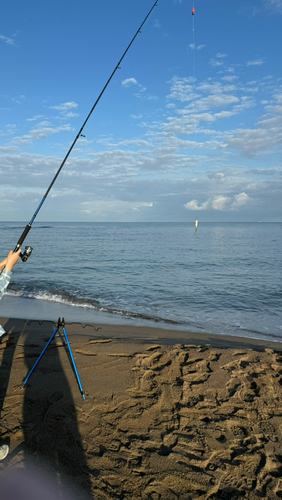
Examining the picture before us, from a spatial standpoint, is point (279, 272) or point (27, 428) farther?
point (279, 272)

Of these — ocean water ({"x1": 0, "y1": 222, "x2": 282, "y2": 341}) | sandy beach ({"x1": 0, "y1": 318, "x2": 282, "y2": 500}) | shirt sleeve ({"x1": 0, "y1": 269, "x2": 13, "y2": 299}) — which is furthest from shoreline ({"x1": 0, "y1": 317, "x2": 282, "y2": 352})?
shirt sleeve ({"x1": 0, "y1": 269, "x2": 13, "y2": 299})

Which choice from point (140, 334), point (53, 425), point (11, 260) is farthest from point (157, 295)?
point (11, 260)

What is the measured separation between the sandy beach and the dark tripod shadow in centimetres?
1

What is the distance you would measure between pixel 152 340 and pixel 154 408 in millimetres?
2845

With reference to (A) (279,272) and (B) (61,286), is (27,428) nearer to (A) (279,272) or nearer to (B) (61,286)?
(B) (61,286)

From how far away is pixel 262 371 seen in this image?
4.95 m

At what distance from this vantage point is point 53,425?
3.53 m

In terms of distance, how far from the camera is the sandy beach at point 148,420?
2.87 meters

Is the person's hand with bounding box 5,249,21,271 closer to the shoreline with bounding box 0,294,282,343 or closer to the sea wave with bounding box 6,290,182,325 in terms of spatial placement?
the shoreline with bounding box 0,294,282,343

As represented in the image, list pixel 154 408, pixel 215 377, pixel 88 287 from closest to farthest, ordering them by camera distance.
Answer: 1. pixel 154 408
2. pixel 215 377
3. pixel 88 287

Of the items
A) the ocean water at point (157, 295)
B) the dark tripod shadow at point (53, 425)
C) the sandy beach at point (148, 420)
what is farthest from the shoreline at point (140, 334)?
the dark tripod shadow at point (53, 425)

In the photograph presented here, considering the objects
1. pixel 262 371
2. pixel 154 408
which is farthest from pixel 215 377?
pixel 154 408

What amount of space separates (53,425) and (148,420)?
3.98ft

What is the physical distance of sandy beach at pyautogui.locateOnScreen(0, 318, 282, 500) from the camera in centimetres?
287
